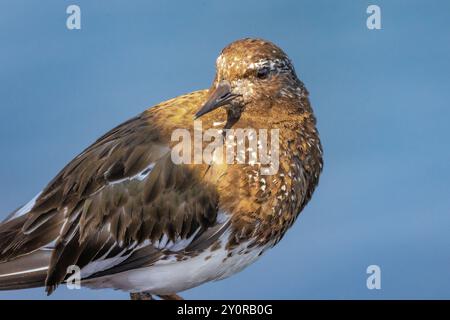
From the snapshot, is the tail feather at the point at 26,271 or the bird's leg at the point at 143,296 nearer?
the tail feather at the point at 26,271

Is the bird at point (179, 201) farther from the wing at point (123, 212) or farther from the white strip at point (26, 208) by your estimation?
the white strip at point (26, 208)

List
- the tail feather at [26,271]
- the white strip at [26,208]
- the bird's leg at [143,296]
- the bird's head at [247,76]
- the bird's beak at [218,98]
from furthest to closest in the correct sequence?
the white strip at [26,208] → the bird's leg at [143,296] → the tail feather at [26,271] → the bird's head at [247,76] → the bird's beak at [218,98]

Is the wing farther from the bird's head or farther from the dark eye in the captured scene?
the dark eye

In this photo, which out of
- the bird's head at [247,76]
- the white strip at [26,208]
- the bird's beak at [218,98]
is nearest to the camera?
the bird's beak at [218,98]

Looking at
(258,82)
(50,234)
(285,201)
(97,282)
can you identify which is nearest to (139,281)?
(97,282)

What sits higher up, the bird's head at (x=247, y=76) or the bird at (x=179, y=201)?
the bird's head at (x=247, y=76)

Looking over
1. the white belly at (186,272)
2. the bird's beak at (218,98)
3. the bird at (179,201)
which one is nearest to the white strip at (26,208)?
the bird at (179,201)

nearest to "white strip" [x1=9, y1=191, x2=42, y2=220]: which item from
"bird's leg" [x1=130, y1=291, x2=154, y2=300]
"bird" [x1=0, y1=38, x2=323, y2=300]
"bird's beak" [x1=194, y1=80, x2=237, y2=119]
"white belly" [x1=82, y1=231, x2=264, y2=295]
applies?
"bird" [x1=0, y1=38, x2=323, y2=300]

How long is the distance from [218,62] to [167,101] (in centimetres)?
83

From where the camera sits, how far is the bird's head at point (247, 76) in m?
8.41

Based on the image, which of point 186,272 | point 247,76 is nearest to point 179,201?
point 186,272

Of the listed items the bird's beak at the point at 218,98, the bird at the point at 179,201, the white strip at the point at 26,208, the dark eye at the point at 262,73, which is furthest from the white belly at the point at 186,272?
the dark eye at the point at 262,73

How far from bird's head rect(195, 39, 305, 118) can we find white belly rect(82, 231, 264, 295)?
50.7 inches

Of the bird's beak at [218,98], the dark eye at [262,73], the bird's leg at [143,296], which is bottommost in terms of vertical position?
the bird's leg at [143,296]
